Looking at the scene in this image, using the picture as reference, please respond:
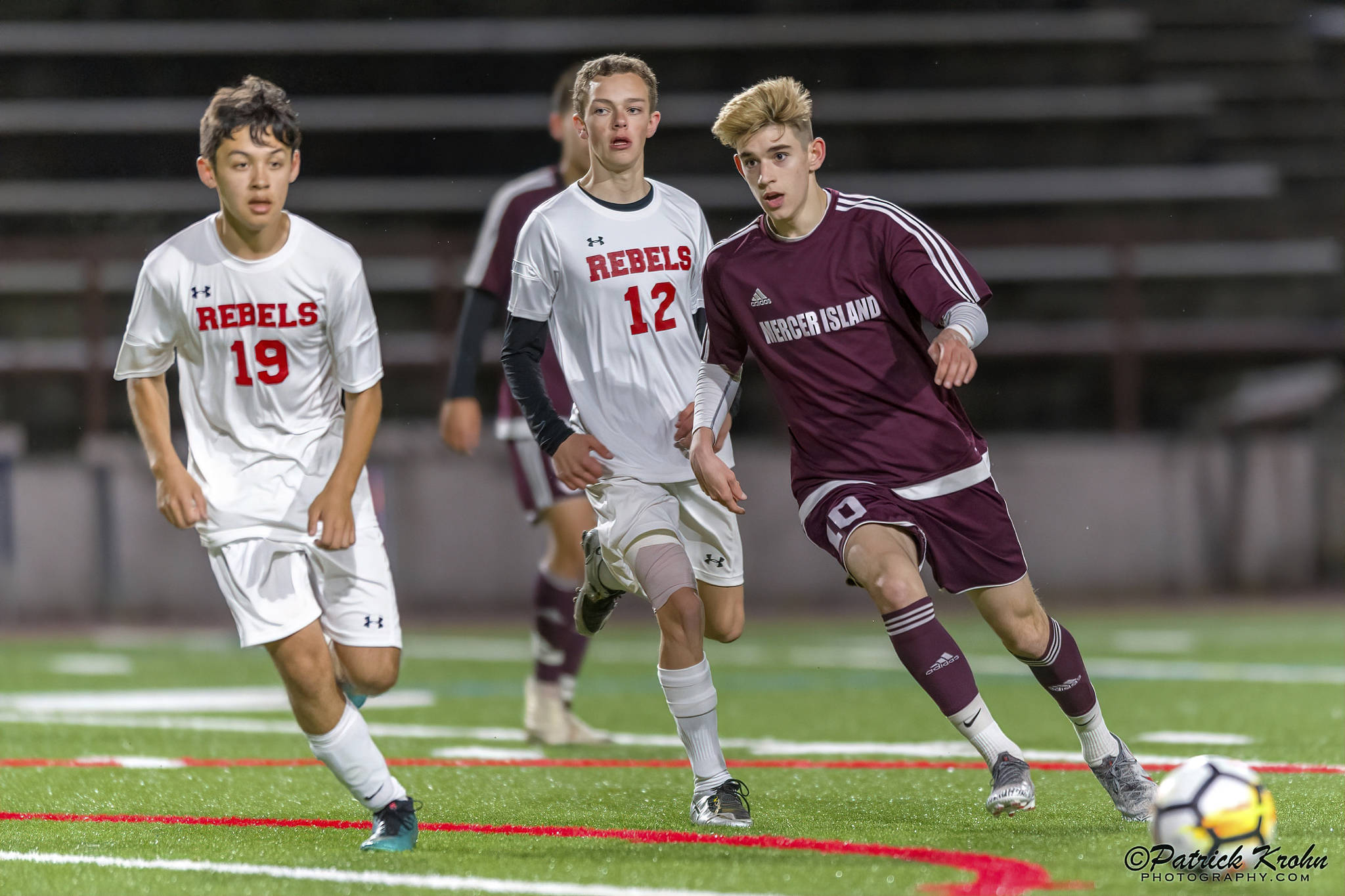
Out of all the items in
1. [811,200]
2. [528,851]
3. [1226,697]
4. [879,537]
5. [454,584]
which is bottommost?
[454,584]

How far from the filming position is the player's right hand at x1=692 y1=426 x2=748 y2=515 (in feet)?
17.5

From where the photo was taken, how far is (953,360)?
491 centimetres

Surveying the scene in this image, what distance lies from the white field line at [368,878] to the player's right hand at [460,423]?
307 centimetres

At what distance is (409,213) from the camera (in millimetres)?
22984

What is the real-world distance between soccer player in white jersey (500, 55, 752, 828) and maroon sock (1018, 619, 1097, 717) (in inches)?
37.6

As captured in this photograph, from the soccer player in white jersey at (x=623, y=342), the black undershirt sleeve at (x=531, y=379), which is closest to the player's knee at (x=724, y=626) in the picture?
the soccer player in white jersey at (x=623, y=342)

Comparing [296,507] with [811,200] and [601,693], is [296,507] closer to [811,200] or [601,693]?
[811,200]

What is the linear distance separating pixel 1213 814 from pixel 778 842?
1.10 meters

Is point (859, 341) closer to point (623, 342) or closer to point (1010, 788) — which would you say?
point (623, 342)

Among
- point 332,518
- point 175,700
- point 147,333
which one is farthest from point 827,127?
point 332,518

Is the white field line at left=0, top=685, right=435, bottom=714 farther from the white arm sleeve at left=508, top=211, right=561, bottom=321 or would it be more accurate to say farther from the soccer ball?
the soccer ball

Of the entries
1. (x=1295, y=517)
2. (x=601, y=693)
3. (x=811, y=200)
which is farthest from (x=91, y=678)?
(x=1295, y=517)

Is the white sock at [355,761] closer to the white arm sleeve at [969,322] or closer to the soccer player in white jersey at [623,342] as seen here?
the soccer player in white jersey at [623,342]

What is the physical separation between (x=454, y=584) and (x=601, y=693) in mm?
5611
